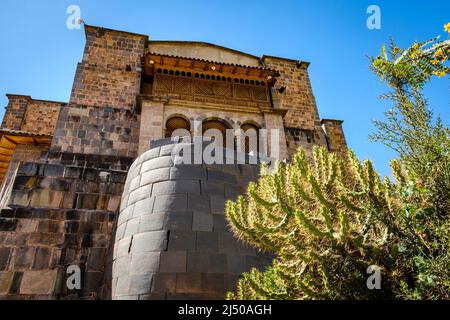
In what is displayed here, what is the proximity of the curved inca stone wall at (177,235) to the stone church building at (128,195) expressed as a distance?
19 millimetres

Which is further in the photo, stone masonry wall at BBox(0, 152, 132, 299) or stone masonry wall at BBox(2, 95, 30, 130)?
stone masonry wall at BBox(2, 95, 30, 130)

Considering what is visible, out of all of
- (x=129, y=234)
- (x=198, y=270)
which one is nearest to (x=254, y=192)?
(x=198, y=270)

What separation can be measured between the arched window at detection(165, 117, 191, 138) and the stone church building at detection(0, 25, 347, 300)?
0.15 feet

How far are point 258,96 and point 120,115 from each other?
606 centimetres

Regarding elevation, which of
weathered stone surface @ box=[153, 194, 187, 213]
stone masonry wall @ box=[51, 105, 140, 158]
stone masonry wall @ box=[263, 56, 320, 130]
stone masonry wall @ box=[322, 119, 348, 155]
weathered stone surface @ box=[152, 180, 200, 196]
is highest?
stone masonry wall @ box=[263, 56, 320, 130]

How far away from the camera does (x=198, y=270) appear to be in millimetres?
4930

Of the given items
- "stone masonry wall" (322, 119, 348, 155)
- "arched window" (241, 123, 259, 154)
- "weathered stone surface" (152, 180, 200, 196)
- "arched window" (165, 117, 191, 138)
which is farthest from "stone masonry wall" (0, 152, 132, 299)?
→ "stone masonry wall" (322, 119, 348, 155)

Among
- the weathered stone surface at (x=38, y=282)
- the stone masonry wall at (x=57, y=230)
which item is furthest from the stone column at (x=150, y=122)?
the weathered stone surface at (x=38, y=282)

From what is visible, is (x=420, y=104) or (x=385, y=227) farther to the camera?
(x=420, y=104)

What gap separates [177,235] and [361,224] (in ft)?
10.1

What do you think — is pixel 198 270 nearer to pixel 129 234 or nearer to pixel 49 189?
pixel 129 234

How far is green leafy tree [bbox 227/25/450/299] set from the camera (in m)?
3.00

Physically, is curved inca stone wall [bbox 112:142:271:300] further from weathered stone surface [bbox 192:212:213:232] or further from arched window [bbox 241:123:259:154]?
arched window [bbox 241:123:259:154]

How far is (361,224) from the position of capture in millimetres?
3322
